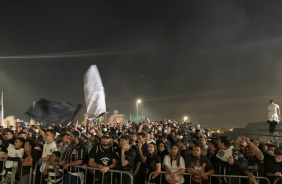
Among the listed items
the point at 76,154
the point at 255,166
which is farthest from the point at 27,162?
the point at 255,166

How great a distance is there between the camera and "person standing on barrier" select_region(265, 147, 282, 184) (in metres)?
5.14

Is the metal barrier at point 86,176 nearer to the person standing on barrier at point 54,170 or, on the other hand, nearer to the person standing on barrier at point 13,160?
→ the person standing on barrier at point 54,170

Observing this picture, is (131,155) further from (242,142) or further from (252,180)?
(242,142)

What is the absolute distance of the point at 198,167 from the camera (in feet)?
16.9

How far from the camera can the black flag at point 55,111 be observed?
10648 millimetres

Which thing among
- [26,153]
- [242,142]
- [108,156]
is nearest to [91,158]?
[108,156]

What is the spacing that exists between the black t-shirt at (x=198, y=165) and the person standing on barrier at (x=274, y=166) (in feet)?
4.65

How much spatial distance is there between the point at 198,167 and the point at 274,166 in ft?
6.07

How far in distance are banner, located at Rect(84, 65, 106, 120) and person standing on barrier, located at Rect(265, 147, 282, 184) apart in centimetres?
679

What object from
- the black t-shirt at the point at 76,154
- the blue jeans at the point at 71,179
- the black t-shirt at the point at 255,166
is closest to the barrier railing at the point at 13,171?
the blue jeans at the point at 71,179

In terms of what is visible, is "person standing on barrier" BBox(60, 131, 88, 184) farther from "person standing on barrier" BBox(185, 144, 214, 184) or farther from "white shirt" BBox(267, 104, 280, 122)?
"white shirt" BBox(267, 104, 280, 122)

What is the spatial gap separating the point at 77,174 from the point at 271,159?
4.95 meters

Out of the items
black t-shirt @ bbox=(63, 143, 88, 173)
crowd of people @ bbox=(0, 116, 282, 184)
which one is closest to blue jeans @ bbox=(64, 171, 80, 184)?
crowd of people @ bbox=(0, 116, 282, 184)

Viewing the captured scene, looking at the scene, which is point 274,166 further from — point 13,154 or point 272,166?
point 13,154
